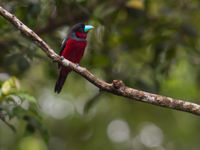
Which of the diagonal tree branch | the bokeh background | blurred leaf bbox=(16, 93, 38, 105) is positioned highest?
the diagonal tree branch

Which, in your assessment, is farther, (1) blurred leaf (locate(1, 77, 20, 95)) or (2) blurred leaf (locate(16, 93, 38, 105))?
(1) blurred leaf (locate(1, 77, 20, 95))

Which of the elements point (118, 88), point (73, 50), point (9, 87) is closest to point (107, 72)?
point (73, 50)

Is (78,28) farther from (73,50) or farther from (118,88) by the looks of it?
(118,88)

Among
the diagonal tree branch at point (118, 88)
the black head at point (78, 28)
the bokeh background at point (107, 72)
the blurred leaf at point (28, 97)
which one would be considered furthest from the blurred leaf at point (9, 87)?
the black head at point (78, 28)

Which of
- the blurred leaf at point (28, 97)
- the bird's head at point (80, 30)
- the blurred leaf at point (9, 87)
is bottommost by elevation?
the bird's head at point (80, 30)

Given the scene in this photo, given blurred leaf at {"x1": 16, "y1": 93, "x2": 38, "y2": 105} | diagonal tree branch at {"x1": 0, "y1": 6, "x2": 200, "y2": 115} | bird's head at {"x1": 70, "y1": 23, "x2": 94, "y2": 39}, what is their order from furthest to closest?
bird's head at {"x1": 70, "y1": 23, "x2": 94, "y2": 39}
blurred leaf at {"x1": 16, "y1": 93, "x2": 38, "y2": 105}
diagonal tree branch at {"x1": 0, "y1": 6, "x2": 200, "y2": 115}

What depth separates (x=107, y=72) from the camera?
5297 mm

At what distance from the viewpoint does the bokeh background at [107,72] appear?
422 cm

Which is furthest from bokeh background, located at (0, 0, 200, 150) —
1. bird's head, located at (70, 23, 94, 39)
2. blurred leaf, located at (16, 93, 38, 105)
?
bird's head, located at (70, 23, 94, 39)

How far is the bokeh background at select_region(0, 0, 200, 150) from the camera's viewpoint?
4223mm

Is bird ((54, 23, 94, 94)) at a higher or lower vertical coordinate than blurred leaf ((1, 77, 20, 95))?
lower

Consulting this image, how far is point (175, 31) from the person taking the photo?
17.2 ft

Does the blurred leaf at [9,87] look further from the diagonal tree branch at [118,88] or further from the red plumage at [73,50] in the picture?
the red plumage at [73,50]

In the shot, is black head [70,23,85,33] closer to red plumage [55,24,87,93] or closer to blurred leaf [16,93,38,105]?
red plumage [55,24,87,93]
